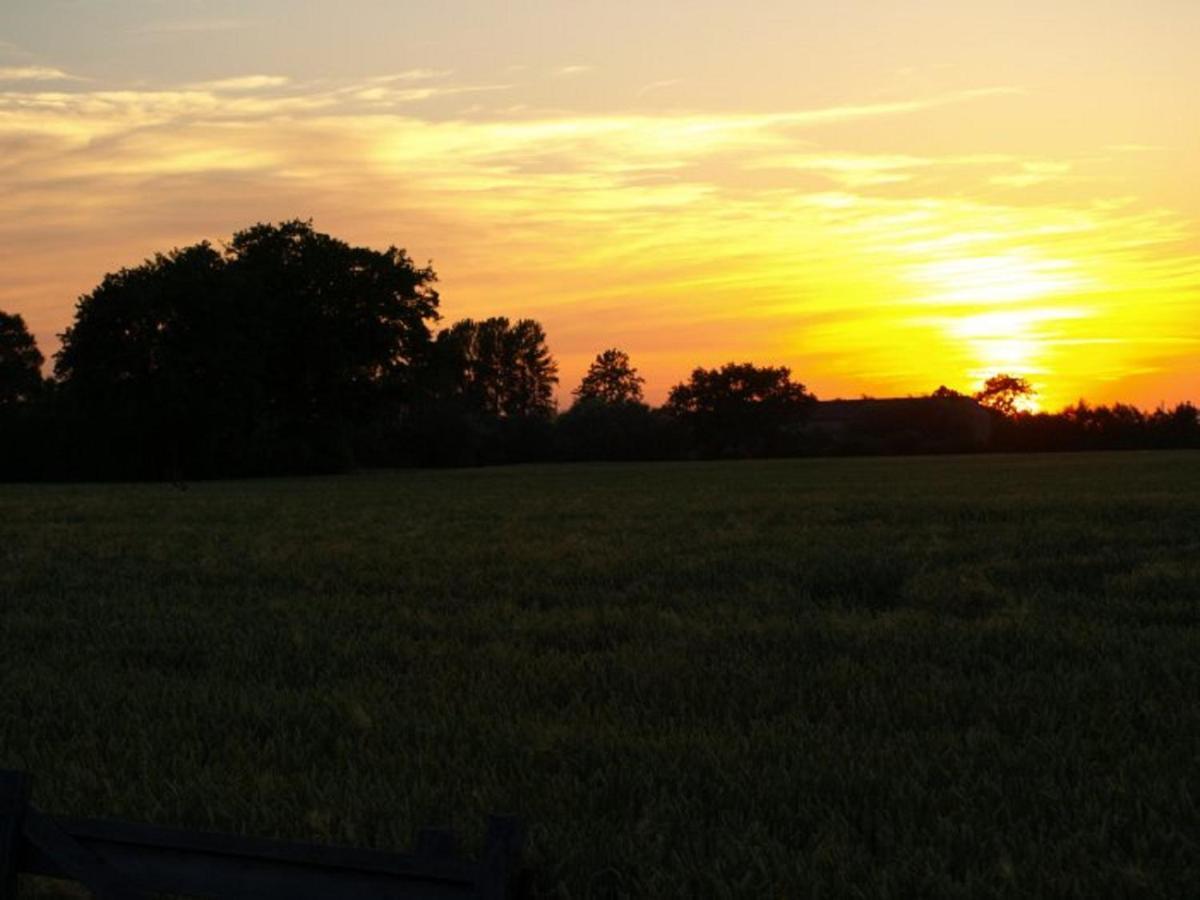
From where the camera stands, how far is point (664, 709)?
741cm

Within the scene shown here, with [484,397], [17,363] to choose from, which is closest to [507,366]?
[484,397]

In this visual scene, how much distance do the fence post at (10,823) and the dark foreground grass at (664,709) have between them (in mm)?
1930

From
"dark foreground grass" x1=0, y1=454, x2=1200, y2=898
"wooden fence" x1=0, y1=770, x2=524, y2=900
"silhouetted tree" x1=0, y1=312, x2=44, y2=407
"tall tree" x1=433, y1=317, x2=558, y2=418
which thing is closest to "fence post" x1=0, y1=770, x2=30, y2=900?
"wooden fence" x1=0, y1=770, x2=524, y2=900

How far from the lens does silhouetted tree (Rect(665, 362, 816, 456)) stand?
396ft

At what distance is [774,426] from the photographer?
400ft

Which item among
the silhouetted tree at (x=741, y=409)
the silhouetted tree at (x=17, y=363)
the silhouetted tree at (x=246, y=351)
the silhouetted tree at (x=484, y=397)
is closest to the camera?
the silhouetted tree at (x=246, y=351)

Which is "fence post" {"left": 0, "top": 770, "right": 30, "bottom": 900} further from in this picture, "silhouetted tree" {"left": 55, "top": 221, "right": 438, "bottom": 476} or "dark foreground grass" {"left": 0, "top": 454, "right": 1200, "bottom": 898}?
"silhouetted tree" {"left": 55, "top": 221, "right": 438, "bottom": 476}

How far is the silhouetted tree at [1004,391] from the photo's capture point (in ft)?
618

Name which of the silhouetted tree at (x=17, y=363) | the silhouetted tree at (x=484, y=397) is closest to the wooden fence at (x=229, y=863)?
the silhouetted tree at (x=484, y=397)

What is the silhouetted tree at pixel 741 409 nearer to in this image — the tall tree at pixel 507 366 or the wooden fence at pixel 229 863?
the tall tree at pixel 507 366

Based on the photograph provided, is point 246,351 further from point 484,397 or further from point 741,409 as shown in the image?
point 484,397

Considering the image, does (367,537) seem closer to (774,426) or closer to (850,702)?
(850,702)

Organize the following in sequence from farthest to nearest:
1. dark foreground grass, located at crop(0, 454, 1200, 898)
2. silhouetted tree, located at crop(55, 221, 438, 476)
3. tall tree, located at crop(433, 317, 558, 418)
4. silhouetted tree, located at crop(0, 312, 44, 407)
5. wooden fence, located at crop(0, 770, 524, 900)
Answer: tall tree, located at crop(433, 317, 558, 418) < silhouetted tree, located at crop(0, 312, 44, 407) < silhouetted tree, located at crop(55, 221, 438, 476) < dark foreground grass, located at crop(0, 454, 1200, 898) < wooden fence, located at crop(0, 770, 524, 900)

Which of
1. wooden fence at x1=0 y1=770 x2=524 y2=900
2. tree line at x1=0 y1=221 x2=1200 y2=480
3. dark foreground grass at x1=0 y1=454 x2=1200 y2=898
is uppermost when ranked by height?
tree line at x1=0 y1=221 x2=1200 y2=480
